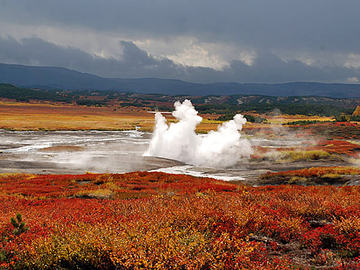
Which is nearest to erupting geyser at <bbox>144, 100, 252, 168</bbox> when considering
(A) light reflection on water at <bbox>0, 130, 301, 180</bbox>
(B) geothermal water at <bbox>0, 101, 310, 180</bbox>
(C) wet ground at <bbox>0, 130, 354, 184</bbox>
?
(B) geothermal water at <bbox>0, 101, 310, 180</bbox>

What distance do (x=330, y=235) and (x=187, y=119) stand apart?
151 feet

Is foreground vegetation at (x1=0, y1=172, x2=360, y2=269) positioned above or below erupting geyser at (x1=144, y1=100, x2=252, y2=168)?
above

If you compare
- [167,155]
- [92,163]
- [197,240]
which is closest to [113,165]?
[92,163]

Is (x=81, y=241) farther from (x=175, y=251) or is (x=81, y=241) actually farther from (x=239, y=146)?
(x=239, y=146)

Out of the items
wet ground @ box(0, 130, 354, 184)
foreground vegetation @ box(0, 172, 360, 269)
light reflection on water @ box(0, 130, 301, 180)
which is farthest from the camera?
light reflection on water @ box(0, 130, 301, 180)

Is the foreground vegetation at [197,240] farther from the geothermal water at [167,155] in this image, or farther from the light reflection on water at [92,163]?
the geothermal water at [167,155]

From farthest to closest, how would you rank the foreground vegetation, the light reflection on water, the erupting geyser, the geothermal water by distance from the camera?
the erupting geyser → the geothermal water → the light reflection on water → the foreground vegetation

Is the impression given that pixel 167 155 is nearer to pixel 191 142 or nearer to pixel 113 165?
pixel 191 142

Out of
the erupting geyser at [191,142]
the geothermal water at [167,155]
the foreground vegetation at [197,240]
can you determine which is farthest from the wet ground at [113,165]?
the foreground vegetation at [197,240]

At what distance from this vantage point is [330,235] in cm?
799

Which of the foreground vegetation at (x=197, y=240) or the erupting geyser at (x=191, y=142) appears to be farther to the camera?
the erupting geyser at (x=191, y=142)

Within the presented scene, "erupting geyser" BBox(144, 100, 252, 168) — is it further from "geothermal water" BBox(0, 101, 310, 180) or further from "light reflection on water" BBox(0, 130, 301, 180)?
"light reflection on water" BBox(0, 130, 301, 180)

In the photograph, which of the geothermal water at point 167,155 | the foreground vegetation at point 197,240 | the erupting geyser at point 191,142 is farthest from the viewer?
the erupting geyser at point 191,142

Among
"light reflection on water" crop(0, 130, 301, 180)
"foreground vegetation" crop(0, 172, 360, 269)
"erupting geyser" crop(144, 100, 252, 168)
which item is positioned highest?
"foreground vegetation" crop(0, 172, 360, 269)
